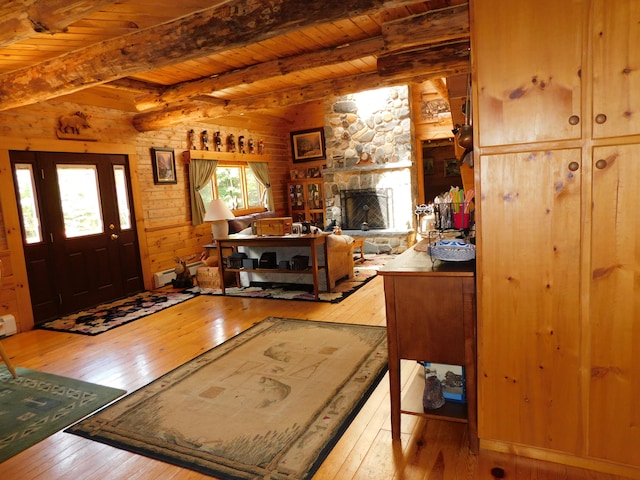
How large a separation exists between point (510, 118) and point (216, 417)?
7.39ft

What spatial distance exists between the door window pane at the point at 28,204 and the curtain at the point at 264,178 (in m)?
4.37

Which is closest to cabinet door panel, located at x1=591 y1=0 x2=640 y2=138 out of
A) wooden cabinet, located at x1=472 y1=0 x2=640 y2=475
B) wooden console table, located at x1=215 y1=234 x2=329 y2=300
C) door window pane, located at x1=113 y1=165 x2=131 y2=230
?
wooden cabinet, located at x1=472 y1=0 x2=640 y2=475

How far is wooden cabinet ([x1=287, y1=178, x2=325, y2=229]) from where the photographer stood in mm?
9570

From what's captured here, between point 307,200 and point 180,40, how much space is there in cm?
671

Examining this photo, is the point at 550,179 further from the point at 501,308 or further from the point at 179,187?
the point at 179,187

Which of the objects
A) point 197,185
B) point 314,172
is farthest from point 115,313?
point 314,172

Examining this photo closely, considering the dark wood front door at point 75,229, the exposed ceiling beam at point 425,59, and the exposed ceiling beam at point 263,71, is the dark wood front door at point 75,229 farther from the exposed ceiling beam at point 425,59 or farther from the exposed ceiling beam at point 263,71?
the exposed ceiling beam at point 425,59

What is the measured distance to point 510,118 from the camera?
1719mm

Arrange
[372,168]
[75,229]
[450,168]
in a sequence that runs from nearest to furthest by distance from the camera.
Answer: [75,229], [372,168], [450,168]

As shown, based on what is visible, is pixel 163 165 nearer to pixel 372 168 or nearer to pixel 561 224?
pixel 372 168

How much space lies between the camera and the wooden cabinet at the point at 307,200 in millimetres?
9570

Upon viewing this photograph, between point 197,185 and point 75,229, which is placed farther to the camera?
point 197,185

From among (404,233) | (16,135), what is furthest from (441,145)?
(16,135)

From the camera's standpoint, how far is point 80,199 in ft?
17.5
